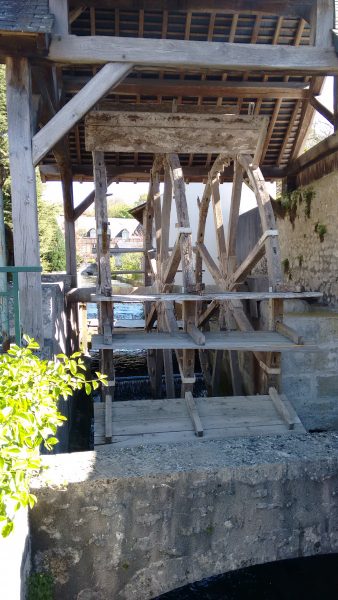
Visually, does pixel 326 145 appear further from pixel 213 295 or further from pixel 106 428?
pixel 106 428

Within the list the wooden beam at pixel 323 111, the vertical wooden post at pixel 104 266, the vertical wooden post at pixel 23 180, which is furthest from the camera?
the wooden beam at pixel 323 111

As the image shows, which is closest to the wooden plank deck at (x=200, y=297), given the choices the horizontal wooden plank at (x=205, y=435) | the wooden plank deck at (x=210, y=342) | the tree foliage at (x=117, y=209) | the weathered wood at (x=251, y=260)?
the wooden plank deck at (x=210, y=342)

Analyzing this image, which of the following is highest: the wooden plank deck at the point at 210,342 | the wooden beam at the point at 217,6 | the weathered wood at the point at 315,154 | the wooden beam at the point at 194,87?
the wooden beam at the point at 217,6

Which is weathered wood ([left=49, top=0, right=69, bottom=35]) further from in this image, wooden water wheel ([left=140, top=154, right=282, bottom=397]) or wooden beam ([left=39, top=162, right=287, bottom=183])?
wooden beam ([left=39, top=162, right=287, bottom=183])

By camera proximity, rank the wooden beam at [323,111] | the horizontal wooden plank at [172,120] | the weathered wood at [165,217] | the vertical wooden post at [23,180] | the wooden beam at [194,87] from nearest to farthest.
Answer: the vertical wooden post at [23,180] < the horizontal wooden plank at [172,120] < the wooden beam at [194,87] < the wooden beam at [323,111] < the weathered wood at [165,217]

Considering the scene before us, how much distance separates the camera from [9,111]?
4.40 meters

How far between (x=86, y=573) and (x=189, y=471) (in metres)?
0.90

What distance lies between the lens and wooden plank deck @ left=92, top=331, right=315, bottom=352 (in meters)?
5.02

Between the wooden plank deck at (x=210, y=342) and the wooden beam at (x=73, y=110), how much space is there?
2.01 m

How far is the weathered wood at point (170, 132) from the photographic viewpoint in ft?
19.6

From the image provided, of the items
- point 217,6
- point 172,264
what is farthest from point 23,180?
point 172,264

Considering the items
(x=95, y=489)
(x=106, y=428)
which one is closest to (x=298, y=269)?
(x=106, y=428)

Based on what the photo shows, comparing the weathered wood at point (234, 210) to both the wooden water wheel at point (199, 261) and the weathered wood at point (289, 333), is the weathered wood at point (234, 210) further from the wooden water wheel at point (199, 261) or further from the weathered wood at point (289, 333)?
the weathered wood at point (289, 333)

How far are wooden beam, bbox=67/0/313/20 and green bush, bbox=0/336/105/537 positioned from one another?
4.16 meters
